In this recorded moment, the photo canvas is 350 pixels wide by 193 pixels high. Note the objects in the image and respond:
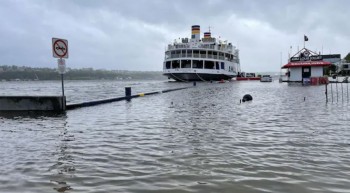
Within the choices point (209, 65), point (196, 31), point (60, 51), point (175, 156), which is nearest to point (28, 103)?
point (60, 51)

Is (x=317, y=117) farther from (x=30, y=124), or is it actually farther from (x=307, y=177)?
(x=30, y=124)

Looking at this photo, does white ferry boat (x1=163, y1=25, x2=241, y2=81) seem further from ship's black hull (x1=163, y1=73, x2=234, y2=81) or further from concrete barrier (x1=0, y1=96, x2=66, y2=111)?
concrete barrier (x1=0, y1=96, x2=66, y2=111)

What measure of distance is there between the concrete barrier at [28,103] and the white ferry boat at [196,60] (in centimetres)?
5238

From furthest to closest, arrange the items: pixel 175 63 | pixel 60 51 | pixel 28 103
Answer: pixel 175 63, pixel 28 103, pixel 60 51

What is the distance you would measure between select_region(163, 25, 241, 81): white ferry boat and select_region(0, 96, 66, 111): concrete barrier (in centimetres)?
5238

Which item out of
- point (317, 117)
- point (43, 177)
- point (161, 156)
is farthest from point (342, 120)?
point (43, 177)

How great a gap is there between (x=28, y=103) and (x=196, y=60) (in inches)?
2169

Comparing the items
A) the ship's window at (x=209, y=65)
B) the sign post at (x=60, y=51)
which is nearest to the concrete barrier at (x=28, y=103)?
the sign post at (x=60, y=51)

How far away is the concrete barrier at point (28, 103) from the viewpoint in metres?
14.4

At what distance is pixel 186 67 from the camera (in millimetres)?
69188

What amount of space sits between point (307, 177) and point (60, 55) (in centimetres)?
1181

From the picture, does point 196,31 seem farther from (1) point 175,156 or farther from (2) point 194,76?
(1) point 175,156

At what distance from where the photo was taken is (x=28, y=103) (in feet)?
47.5

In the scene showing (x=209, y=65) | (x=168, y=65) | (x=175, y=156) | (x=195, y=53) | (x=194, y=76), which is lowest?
(x=175, y=156)
